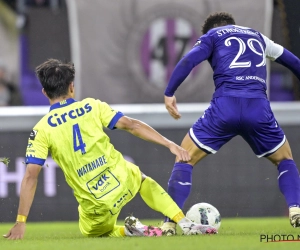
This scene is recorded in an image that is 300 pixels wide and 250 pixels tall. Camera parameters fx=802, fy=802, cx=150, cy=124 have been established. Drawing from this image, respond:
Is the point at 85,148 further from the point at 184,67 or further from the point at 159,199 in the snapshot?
the point at 184,67

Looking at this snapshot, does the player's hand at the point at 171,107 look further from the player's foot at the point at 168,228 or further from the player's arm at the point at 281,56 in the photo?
the player's arm at the point at 281,56

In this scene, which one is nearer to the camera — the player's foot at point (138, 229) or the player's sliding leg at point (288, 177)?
the player's foot at point (138, 229)

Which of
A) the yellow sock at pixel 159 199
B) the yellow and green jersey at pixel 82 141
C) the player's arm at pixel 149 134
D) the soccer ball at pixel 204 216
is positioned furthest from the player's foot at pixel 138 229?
the player's arm at pixel 149 134

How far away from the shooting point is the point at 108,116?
18.6 feet

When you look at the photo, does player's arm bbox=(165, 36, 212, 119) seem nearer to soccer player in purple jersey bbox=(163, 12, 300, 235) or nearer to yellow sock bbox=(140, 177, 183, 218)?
soccer player in purple jersey bbox=(163, 12, 300, 235)

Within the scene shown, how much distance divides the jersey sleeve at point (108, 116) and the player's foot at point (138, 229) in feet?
2.43

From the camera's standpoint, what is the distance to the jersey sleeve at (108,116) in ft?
18.4

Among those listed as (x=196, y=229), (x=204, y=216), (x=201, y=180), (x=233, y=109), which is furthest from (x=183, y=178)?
(x=201, y=180)

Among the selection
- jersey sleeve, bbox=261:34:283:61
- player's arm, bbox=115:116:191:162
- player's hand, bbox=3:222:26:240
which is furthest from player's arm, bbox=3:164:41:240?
jersey sleeve, bbox=261:34:283:61

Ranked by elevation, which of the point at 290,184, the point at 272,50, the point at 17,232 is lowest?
the point at 17,232

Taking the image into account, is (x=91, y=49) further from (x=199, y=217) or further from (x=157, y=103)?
(x=199, y=217)

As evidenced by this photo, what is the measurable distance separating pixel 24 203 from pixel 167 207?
1030 millimetres

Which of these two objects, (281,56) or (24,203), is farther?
(281,56)

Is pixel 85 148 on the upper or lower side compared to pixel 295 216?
A: upper
